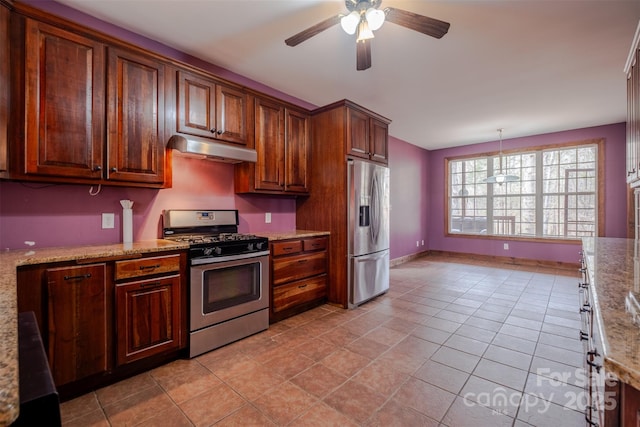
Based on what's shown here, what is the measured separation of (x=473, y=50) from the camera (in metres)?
2.67

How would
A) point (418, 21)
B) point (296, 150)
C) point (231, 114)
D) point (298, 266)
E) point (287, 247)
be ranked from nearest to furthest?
point (418, 21) → point (231, 114) → point (287, 247) → point (298, 266) → point (296, 150)

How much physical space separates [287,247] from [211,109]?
4.99 ft

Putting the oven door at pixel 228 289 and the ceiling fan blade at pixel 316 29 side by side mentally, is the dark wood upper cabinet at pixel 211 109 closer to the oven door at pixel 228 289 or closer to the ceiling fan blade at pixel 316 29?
the ceiling fan blade at pixel 316 29

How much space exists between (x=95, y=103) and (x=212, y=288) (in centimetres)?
160

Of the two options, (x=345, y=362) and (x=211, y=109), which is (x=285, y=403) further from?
(x=211, y=109)

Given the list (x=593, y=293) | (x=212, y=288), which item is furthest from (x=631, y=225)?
(x=212, y=288)

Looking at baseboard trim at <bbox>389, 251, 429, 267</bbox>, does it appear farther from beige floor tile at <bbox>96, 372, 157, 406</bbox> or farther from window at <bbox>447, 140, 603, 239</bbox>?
beige floor tile at <bbox>96, 372, 157, 406</bbox>

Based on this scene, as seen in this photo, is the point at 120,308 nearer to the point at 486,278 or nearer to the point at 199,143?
the point at 199,143

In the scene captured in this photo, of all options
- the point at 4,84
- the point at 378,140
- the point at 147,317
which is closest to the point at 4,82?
the point at 4,84

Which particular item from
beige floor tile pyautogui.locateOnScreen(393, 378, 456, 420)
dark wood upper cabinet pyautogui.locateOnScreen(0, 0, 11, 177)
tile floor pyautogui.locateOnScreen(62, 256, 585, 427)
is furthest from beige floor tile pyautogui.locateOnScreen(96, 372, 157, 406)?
beige floor tile pyautogui.locateOnScreen(393, 378, 456, 420)

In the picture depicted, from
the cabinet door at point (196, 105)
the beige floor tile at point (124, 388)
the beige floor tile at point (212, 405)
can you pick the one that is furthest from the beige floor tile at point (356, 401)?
the cabinet door at point (196, 105)

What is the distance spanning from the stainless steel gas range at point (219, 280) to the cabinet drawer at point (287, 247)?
147mm

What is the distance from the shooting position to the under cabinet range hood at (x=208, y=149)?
2340 mm

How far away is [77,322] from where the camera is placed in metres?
1.75
